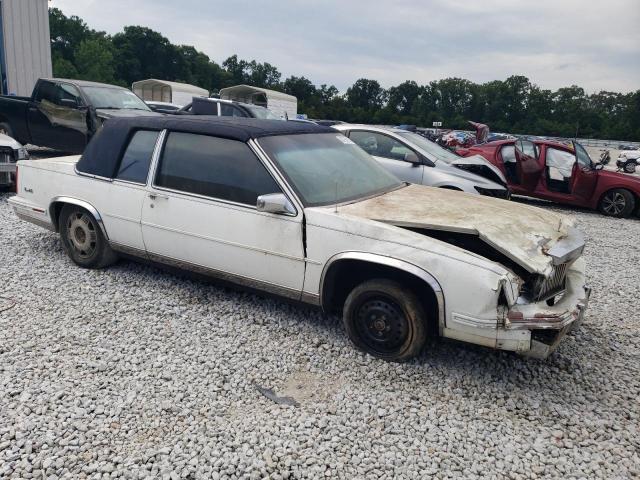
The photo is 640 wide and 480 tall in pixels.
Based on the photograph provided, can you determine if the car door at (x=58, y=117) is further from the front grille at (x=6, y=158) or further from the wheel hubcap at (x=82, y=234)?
the wheel hubcap at (x=82, y=234)

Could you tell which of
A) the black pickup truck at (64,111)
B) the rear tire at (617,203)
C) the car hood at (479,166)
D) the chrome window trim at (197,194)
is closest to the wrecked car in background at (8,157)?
the black pickup truck at (64,111)

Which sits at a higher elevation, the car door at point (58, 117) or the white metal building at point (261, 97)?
the white metal building at point (261, 97)

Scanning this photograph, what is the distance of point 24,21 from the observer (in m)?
16.2

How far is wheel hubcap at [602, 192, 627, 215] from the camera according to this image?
10150 mm

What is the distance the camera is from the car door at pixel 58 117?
10031 millimetres

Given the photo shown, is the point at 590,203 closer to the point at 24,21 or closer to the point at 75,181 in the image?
the point at 75,181

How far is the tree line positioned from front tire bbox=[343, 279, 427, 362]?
63.6 m

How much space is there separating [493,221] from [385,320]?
1.02m

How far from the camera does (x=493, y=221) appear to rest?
3.52 meters

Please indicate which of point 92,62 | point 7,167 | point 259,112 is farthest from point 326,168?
point 92,62

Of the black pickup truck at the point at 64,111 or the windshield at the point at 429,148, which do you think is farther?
the black pickup truck at the point at 64,111

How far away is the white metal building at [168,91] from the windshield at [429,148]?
22.1 metres

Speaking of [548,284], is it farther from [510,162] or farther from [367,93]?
[367,93]

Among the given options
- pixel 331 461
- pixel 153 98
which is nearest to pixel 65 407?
pixel 331 461
